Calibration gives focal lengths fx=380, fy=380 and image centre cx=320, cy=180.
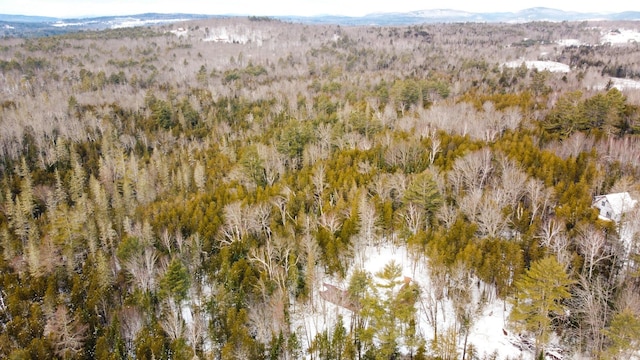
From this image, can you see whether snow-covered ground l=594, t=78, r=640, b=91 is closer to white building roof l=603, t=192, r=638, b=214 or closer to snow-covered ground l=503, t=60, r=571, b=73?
snow-covered ground l=503, t=60, r=571, b=73

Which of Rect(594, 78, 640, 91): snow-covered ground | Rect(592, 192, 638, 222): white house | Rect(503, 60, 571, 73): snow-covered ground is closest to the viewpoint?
Rect(592, 192, 638, 222): white house

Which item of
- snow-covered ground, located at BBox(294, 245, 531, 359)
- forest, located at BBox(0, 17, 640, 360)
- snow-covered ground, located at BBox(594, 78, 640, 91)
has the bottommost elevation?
snow-covered ground, located at BBox(294, 245, 531, 359)

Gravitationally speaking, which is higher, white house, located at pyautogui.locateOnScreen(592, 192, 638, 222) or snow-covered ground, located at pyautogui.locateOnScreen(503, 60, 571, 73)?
snow-covered ground, located at pyautogui.locateOnScreen(503, 60, 571, 73)

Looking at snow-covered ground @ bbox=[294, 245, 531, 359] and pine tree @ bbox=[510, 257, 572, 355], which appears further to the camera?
snow-covered ground @ bbox=[294, 245, 531, 359]

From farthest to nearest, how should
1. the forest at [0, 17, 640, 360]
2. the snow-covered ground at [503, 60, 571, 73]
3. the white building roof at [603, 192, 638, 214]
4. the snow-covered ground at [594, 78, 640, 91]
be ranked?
the snow-covered ground at [503, 60, 571, 73] → the snow-covered ground at [594, 78, 640, 91] → the white building roof at [603, 192, 638, 214] → the forest at [0, 17, 640, 360]

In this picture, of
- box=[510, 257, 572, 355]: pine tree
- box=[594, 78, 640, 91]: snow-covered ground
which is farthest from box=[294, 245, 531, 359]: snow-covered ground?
box=[594, 78, 640, 91]: snow-covered ground

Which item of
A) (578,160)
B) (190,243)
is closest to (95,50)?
(190,243)

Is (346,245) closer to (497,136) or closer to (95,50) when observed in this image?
(497,136)
